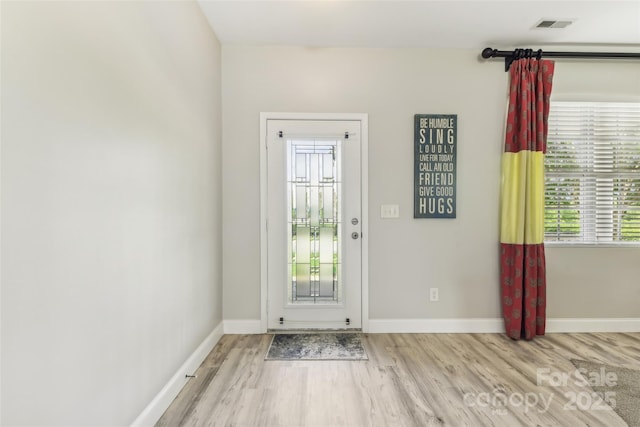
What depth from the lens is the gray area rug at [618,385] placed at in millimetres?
1772

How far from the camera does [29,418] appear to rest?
946mm

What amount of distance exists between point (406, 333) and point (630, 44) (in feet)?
11.2

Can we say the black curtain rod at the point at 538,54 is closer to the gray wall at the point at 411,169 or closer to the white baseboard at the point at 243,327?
the gray wall at the point at 411,169

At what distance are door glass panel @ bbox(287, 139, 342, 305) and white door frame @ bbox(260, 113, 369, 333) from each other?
0.22 m

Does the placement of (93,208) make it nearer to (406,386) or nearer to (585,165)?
(406,386)

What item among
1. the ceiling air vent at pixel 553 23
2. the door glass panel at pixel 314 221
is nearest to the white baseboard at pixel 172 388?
the door glass panel at pixel 314 221

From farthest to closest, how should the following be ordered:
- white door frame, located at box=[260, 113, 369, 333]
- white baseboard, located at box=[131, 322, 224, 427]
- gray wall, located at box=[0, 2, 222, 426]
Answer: white door frame, located at box=[260, 113, 369, 333], white baseboard, located at box=[131, 322, 224, 427], gray wall, located at box=[0, 2, 222, 426]

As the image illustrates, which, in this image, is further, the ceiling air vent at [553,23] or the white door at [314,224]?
the white door at [314,224]

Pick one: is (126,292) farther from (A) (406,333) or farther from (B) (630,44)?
(B) (630,44)

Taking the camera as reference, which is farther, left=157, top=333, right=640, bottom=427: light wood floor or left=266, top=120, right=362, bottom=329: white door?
left=266, top=120, right=362, bottom=329: white door

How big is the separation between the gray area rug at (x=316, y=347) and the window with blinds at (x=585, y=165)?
86.5 inches

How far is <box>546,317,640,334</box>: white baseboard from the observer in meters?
2.94

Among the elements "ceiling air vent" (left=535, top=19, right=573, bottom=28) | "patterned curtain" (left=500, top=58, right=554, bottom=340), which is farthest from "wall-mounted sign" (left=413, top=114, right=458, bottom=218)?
"ceiling air vent" (left=535, top=19, right=573, bottom=28)

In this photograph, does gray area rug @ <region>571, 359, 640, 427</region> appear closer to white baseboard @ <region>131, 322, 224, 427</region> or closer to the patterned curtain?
the patterned curtain
